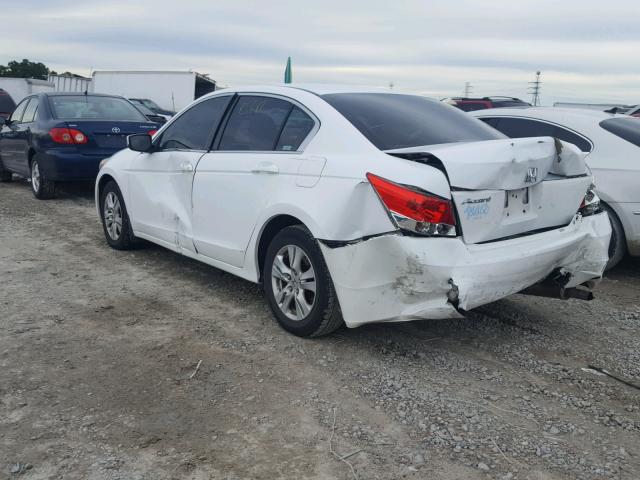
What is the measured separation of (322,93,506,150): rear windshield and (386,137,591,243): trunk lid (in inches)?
8.7

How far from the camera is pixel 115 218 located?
21.3ft

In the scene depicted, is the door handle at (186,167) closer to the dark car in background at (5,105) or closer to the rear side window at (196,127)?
the rear side window at (196,127)

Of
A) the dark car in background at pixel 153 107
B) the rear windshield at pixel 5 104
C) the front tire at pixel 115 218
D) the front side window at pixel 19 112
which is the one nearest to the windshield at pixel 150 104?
the dark car in background at pixel 153 107

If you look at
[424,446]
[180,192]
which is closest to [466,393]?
[424,446]

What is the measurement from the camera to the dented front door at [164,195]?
17.1ft

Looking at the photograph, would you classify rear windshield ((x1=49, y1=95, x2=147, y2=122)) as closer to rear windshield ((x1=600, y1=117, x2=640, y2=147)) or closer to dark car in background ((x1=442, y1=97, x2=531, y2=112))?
rear windshield ((x1=600, y1=117, x2=640, y2=147))

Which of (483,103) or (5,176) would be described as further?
(483,103)

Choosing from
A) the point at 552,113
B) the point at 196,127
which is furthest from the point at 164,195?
the point at 552,113

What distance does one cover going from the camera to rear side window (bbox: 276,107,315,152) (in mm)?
4291

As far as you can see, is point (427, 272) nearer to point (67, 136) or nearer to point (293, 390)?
point (293, 390)

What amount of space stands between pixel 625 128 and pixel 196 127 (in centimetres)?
390

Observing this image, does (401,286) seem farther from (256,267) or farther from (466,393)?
(256,267)

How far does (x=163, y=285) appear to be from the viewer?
215 inches

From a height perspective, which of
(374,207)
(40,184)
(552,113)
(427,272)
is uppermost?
(552,113)
